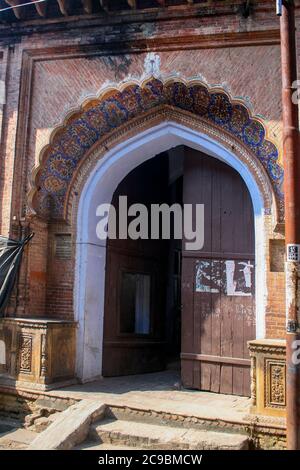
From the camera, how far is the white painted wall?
6922mm

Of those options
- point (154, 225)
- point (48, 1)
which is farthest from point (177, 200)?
point (48, 1)

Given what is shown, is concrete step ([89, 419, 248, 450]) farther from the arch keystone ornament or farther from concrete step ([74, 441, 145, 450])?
the arch keystone ornament

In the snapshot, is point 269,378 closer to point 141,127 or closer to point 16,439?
point 16,439

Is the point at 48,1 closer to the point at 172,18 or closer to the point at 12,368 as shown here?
the point at 172,18

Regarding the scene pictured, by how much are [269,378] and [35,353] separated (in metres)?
3.06

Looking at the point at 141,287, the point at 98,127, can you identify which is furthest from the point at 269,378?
the point at 98,127

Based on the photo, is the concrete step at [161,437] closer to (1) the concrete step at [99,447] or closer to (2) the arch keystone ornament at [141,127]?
(1) the concrete step at [99,447]

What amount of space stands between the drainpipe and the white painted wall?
5.97 feet

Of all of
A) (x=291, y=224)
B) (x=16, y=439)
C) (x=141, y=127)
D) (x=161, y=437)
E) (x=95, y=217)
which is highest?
(x=141, y=127)

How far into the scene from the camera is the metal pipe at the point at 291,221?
4.47m

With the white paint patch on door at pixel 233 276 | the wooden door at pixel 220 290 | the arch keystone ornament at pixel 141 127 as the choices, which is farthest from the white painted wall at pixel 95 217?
the white paint patch on door at pixel 233 276

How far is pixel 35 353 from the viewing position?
639cm

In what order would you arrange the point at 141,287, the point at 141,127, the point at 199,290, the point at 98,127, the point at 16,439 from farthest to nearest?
the point at 141,287
the point at 98,127
the point at 141,127
the point at 199,290
the point at 16,439

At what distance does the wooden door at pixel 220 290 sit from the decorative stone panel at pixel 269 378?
51.2 inches
